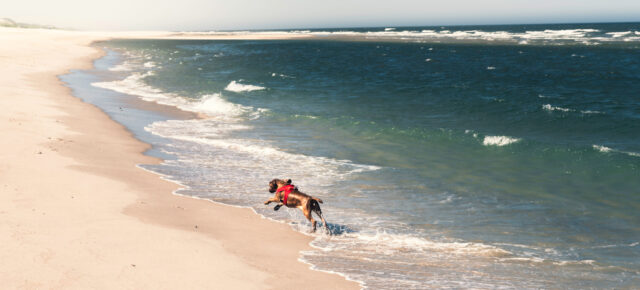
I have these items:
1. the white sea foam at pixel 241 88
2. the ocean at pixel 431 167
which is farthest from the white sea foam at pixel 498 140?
the white sea foam at pixel 241 88

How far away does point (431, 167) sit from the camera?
16312 millimetres

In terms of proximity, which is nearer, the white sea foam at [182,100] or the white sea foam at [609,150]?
the white sea foam at [609,150]

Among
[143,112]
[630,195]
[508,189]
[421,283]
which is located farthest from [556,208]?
[143,112]

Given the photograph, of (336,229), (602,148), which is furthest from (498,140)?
(336,229)

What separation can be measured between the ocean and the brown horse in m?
0.66

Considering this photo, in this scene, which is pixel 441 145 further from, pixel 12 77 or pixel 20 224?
pixel 12 77

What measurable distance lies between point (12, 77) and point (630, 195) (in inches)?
1357

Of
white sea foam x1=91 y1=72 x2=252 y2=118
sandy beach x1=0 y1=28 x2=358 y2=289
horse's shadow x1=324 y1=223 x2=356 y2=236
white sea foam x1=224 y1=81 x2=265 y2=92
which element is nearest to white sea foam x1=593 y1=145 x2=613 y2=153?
horse's shadow x1=324 y1=223 x2=356 y2=236

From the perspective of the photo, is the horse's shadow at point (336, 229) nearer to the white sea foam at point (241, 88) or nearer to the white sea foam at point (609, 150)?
the white sea foam at point (609, 150)

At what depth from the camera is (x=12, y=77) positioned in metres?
32.4

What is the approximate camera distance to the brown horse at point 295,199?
9.89 metres

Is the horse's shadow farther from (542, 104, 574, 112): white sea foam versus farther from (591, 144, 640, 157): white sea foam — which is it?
(542, 104, 574, 112): white sea foam

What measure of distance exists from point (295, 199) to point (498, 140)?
41.9ft

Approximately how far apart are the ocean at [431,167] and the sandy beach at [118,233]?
0.84m
